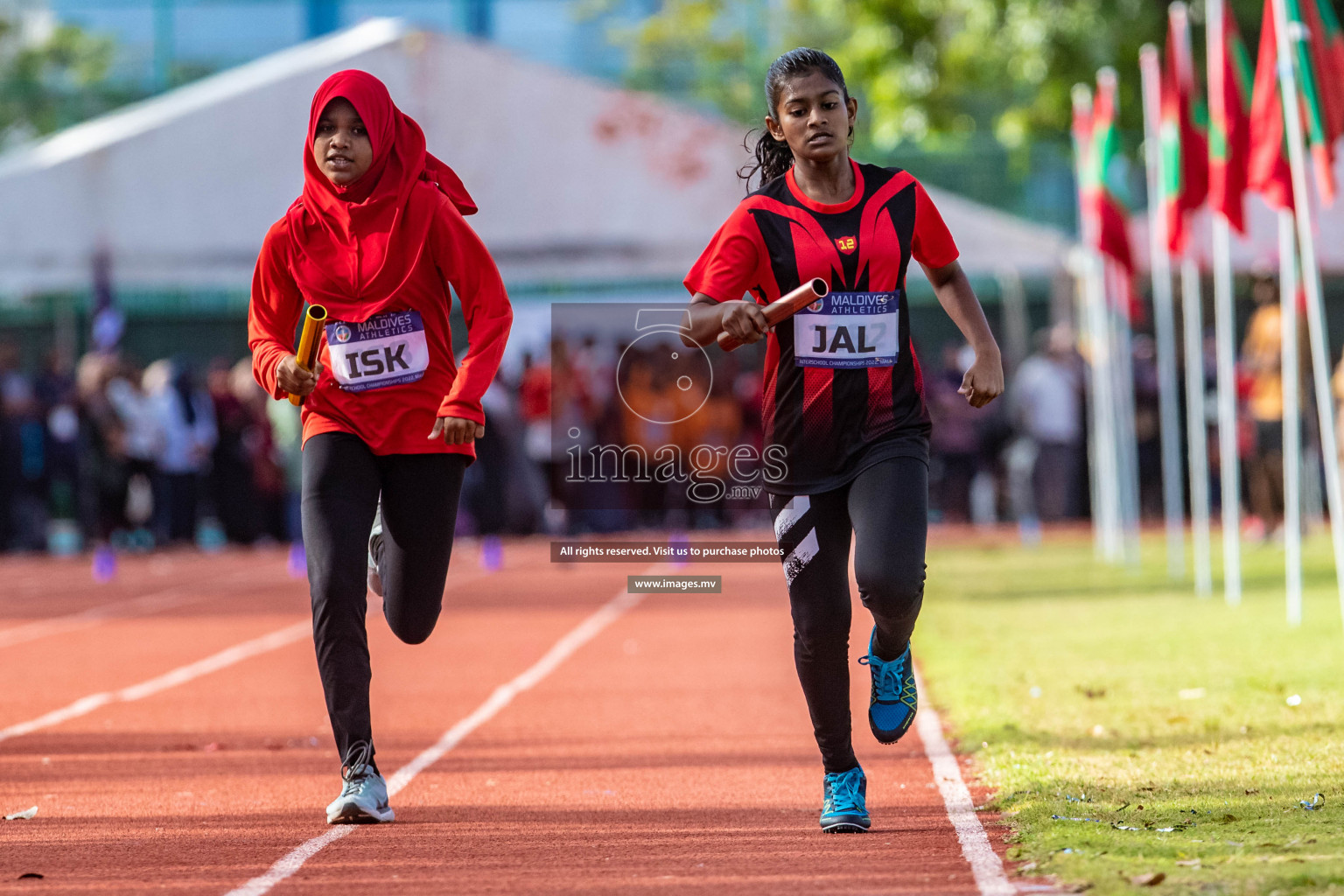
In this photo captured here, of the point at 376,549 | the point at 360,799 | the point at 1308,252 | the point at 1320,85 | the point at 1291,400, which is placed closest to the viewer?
the point at 360,799

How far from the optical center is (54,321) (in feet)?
85.8

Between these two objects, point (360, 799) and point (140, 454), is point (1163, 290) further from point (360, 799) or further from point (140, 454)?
point (140, 454)

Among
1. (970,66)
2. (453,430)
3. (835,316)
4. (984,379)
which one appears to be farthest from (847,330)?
(970,66)

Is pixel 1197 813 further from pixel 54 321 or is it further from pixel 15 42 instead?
pixel 15 42

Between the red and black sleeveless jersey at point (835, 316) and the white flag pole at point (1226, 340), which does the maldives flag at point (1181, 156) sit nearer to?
the white flag pole at point (1226, 340)

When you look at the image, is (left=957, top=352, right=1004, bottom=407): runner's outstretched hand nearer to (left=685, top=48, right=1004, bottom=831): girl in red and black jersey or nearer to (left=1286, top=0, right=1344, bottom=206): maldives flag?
(left=685, top=48, right=1004, bottom=831): girl in red and black jersey

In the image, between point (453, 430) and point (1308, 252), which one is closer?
point (453, 430)

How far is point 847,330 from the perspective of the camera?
5.53 m

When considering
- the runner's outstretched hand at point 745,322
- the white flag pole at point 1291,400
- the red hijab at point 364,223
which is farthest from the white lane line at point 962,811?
the white flag pole at point 1291,400

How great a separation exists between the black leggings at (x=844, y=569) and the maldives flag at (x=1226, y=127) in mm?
7492

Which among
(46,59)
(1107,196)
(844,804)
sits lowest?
(844,804)

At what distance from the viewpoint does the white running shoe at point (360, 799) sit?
6.01 meters

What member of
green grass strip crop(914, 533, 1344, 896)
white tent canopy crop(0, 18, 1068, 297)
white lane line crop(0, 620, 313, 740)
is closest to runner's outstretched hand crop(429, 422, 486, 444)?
green grass strip crop(914, 533, 1344, 896)

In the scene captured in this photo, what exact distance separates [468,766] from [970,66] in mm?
22028
